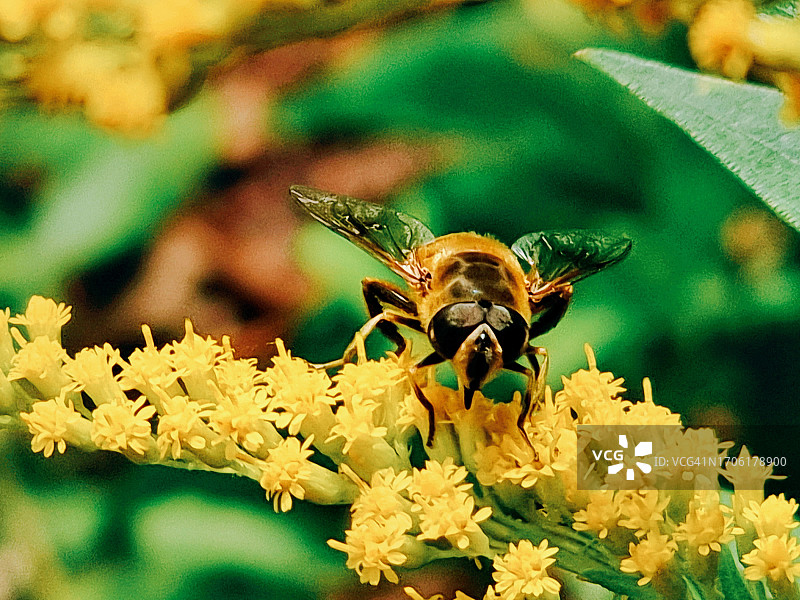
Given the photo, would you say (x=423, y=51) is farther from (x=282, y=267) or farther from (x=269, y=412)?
(x=269, y=412)

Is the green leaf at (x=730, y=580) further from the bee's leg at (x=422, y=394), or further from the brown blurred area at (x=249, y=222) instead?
the brown blurred area at (x=249, y=222)

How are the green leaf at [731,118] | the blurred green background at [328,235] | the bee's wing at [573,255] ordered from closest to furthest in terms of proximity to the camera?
the green leaf at [731,118] < the bee's wing at [573,255] < the blurred green background at [328,235]

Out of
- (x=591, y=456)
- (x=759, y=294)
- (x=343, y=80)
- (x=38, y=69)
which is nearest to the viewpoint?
(x=591, y=456)

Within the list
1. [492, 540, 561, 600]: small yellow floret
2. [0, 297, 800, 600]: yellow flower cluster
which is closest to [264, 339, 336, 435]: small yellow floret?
[0, 297, 800, 600]: yellow flower cluster

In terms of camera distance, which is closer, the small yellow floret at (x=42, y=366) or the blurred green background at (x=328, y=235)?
the small yellow floret at (x=42, y=366)

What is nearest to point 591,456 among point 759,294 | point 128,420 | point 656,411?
point 656,411

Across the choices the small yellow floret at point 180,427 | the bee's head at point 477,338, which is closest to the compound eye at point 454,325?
the bee's head at point 477,338

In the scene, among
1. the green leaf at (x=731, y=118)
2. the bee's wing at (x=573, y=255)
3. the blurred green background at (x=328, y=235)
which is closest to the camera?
the green leaf at (x=731, y=118)

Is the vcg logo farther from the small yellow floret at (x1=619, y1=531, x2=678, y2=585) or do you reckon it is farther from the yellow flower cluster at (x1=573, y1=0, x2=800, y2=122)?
the yellow flower cluster at (x1=573, y1=0, x2=800, y2=122)
